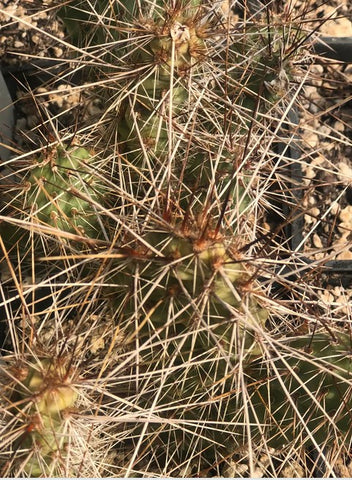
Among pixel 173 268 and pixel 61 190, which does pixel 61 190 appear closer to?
pixel 61 190

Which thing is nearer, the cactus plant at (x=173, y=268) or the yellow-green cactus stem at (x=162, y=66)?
the cactus plant at (x=173, y=268)

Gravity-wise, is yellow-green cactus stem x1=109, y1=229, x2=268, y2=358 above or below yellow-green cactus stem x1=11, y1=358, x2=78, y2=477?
above

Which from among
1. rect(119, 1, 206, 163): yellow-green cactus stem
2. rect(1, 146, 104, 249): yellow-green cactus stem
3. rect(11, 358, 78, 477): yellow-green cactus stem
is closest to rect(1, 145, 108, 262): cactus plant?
rect(1, 146, 104, 249): yellow-green cactus stem

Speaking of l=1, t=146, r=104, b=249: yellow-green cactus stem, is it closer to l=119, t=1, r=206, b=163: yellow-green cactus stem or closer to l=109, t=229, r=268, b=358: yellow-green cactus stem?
l=119, t=1, r=206, b=163: yellow-green cactus stem

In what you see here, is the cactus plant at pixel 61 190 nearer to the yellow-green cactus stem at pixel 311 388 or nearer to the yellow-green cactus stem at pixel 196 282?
the yellow-green cactus stem at pixel 196 282

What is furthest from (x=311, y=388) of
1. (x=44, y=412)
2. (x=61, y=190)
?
(x=61, y=190)

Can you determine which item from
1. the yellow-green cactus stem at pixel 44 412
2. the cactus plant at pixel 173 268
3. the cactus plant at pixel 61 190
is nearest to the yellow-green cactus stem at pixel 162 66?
the cactus plant at pixel 173 268

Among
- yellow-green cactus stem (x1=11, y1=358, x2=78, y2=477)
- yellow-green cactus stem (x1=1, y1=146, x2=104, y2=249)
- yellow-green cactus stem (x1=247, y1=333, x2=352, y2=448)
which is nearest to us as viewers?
yellow-green cactus stem (x1=11, y1=358, x2=78, y2=477)

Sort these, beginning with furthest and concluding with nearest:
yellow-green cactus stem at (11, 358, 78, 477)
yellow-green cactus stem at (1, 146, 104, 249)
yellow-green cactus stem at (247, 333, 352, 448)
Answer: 1. yellow-green cactus stem at (1, 146, 104, 249)
2. yellow-green cactus stem at (247, 333, 352, 448)
3. yellow-green cactus stem at (11, 358, 78, 477)

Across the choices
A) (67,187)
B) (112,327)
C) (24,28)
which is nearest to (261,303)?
(112,327)

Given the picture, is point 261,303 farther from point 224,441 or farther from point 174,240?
point 224,441

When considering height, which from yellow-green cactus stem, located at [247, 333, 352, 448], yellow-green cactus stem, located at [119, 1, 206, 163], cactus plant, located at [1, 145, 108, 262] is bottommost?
yellow-green cactus stem, located at [247, 333, 352, 448]
